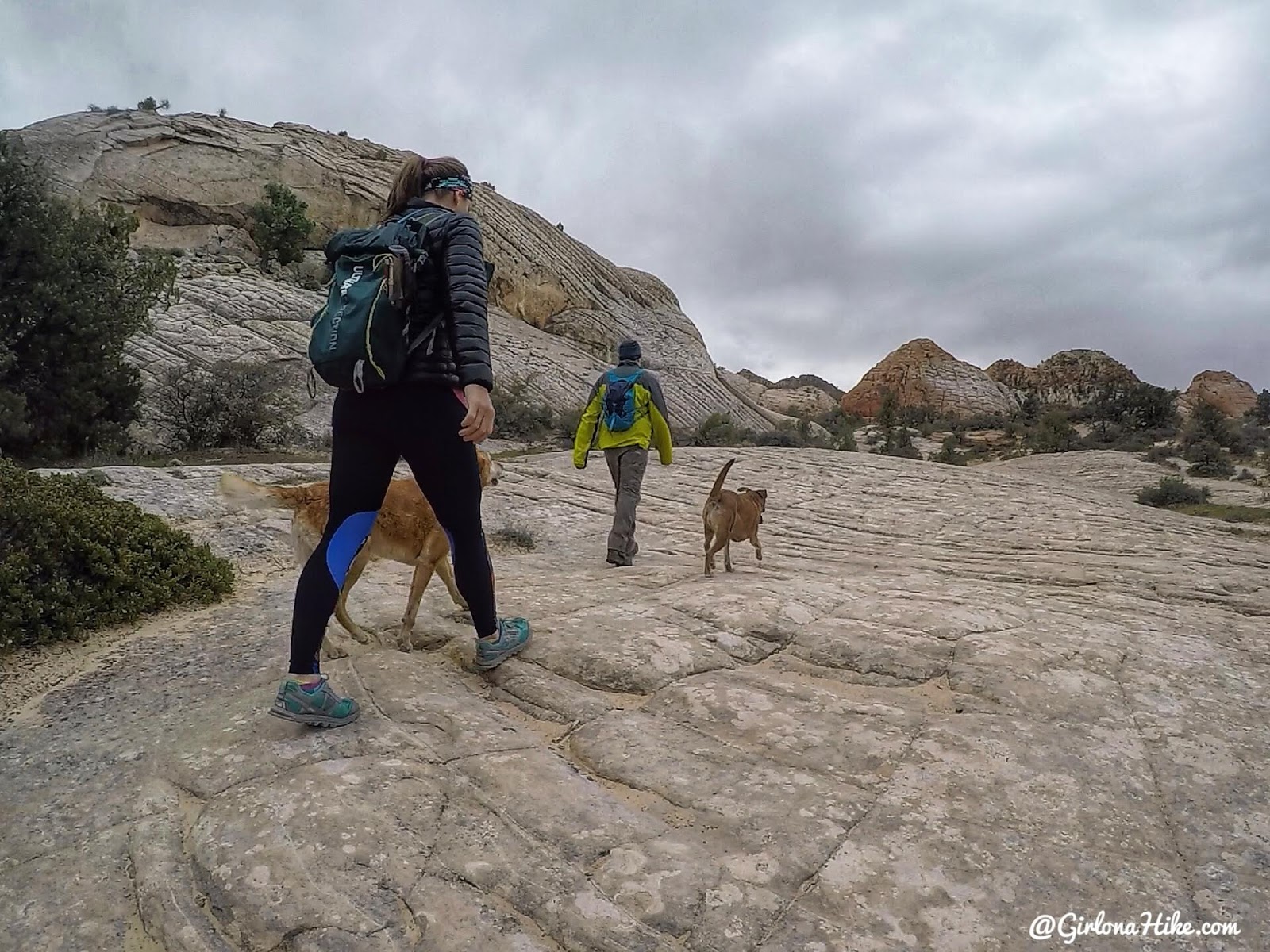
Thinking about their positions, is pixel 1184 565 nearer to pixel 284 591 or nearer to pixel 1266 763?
pixel 1266 763

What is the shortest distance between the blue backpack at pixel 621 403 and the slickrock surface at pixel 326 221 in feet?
65.9

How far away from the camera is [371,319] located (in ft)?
8.37

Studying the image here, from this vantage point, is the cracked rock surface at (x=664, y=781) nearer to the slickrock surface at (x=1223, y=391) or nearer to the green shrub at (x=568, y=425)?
the green shrub at (x=568, y=425)

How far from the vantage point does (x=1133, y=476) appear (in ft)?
54.3

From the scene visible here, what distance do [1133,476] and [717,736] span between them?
17347mm

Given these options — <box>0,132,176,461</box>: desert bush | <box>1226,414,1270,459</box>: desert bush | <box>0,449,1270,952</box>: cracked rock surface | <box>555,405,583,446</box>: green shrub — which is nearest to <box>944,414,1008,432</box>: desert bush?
<box>1226,414,1270,459</box>: desert bush

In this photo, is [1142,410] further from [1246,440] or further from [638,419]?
[638,419]

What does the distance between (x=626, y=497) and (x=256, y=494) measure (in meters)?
3.51

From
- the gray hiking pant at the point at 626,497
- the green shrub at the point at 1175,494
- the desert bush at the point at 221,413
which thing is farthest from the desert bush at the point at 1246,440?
the desert bush at the point at 221,413

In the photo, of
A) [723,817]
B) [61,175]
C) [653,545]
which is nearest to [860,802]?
[723,817]

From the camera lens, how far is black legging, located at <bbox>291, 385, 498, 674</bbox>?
2.71 meters

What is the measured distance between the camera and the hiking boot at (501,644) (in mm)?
3424

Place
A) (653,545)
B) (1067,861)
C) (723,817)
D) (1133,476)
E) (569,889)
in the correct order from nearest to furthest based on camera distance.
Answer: (569,889)
(1067,861)
(723,817)
(653,545)
(1133,476)

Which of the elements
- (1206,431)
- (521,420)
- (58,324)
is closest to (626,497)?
(58,324)
